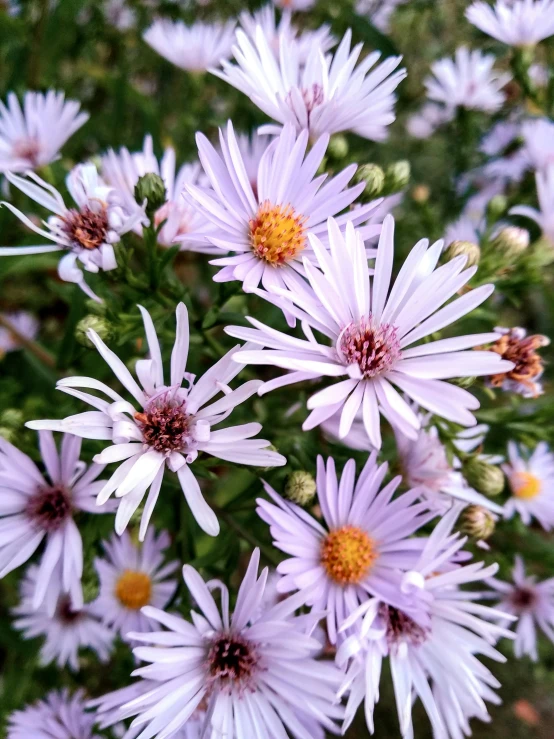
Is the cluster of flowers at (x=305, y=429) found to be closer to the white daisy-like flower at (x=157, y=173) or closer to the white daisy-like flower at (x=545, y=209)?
the white daisy-like flower at (x=157, y=173)

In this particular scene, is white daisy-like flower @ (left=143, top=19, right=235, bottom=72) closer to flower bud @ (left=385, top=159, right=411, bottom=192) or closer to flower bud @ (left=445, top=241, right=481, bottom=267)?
flower bud @ (left=385, top=159, right=411, bottom=192)

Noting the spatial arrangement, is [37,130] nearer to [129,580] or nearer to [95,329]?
[95,329]

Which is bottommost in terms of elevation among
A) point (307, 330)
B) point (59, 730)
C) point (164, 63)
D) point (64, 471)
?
point (59, 730)

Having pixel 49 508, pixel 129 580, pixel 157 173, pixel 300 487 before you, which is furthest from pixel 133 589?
pixel 157 173

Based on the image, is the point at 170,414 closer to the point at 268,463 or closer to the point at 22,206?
the point at 268,463

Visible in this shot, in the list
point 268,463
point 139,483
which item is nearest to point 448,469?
point 268,463
